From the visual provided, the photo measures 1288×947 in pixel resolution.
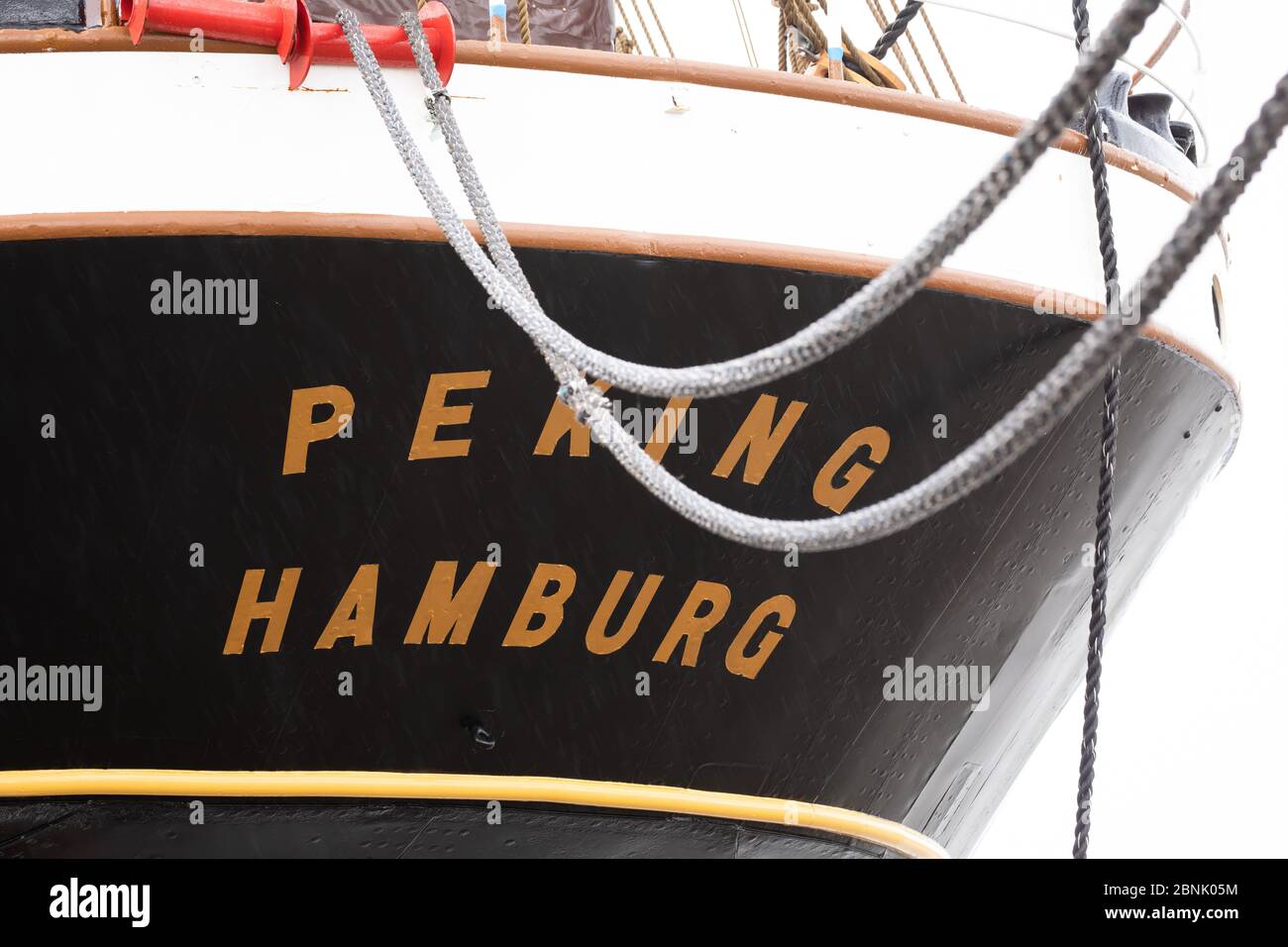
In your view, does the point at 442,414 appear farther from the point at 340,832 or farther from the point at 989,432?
the point at 989,432

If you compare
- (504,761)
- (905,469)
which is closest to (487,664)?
(504,761)

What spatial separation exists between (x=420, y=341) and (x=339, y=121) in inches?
22.3

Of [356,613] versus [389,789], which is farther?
[389,789]

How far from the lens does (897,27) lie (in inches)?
188

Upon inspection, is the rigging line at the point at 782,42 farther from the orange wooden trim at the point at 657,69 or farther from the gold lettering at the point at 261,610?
the gold lettering at the point at 261,610

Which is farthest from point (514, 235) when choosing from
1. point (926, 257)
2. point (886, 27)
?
point (886, 27)

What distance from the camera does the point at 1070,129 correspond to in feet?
14.2

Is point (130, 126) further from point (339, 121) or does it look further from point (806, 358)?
point (806, 358)

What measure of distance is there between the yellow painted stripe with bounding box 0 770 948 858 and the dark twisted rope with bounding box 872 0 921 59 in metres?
2.45

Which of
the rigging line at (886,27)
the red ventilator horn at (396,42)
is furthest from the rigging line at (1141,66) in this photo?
the red ventilator horn at (396,42)

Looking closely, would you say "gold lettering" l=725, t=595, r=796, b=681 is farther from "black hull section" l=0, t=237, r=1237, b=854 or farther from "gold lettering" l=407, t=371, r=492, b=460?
"gold lettering" l=407, t=371, r=492, b=460

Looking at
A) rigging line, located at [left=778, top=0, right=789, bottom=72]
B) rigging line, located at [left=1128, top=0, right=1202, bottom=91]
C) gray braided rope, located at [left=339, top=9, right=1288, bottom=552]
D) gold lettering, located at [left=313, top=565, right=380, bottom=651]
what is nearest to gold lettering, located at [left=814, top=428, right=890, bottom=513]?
gold lettering, located at [left=313, top=565, right=380, bottom=651]

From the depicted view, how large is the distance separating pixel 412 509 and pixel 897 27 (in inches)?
91.6

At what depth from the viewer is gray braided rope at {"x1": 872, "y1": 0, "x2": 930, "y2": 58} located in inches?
179
